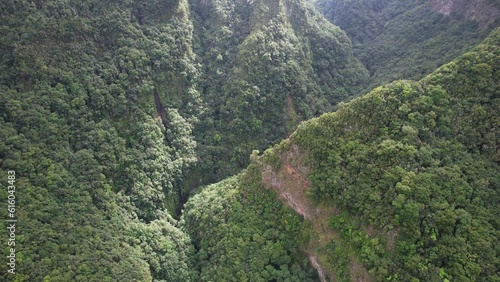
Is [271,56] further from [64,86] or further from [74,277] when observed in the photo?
[74,277]

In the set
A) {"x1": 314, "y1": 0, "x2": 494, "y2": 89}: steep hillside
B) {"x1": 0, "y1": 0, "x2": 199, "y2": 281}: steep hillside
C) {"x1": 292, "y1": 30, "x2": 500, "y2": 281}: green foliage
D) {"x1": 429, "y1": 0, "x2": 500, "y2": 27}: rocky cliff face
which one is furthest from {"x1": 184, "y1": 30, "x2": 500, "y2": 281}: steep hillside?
{"x1": 429, "y1": 0, "x2": 500, "y2": 27}: rocky cliff face

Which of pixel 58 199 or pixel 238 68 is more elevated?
pixel 238 68

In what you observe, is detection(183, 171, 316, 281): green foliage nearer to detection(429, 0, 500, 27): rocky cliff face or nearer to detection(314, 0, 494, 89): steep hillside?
detection(314, 0, 494, 89): steep hillside

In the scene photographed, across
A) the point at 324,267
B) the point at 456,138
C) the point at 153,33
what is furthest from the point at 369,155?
the point at 153,33

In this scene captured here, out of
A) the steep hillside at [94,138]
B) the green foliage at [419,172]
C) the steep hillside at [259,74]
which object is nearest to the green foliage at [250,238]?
the steep hillside at [94,138]

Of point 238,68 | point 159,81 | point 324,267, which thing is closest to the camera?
point 324,267

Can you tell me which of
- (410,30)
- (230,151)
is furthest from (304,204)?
(410,30)
